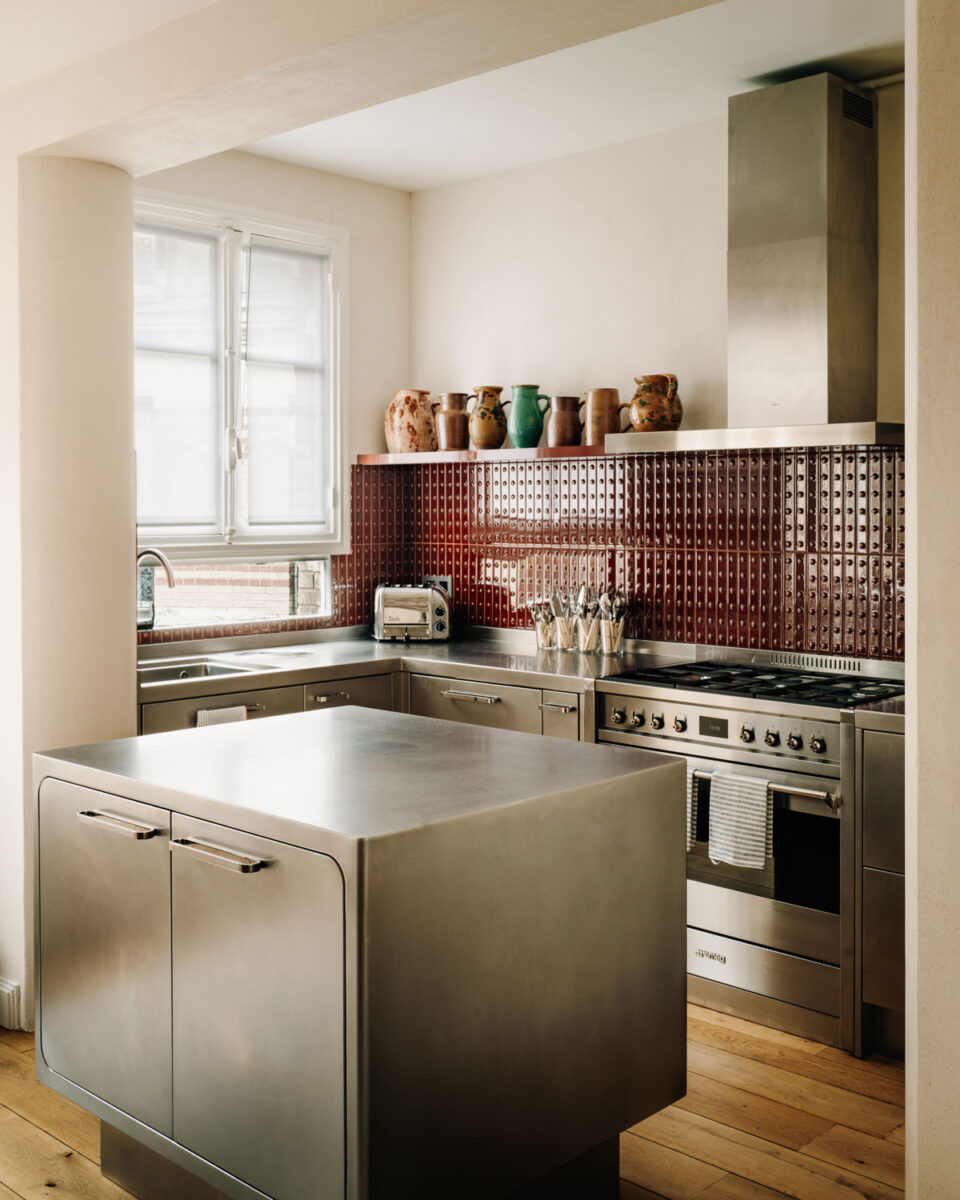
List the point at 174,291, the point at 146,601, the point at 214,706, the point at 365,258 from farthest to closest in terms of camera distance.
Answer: the point at 365,258, the point at 174,291, the point at 146,601, the point at 214,706

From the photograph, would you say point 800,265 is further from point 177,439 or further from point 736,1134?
point 736,1134

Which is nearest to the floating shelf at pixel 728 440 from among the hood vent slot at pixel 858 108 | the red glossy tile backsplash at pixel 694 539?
the red glossy tile backsplash at pixel 694 539

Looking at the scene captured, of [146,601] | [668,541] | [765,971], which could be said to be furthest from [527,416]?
[765,971]

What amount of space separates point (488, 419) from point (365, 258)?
102cm

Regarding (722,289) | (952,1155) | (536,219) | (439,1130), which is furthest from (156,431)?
(952,1155)

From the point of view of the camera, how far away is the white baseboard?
3.45 metres

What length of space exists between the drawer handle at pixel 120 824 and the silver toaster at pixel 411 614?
109 inches

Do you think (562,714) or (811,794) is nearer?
(811,794)

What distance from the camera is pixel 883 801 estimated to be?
3.21 meters

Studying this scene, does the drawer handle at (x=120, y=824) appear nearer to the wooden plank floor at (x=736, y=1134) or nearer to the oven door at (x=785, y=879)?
the wooden plank floor at (x=736, y=1134)

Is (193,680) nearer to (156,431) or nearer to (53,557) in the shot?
(53,557)

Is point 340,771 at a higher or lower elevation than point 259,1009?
higher

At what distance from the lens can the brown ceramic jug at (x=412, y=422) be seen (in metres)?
5.11

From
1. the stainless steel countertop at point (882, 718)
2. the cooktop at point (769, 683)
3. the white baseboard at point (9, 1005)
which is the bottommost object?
the white baseboard at point (9, 1005)
